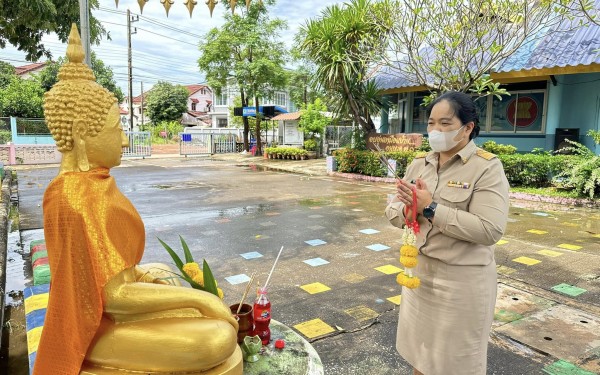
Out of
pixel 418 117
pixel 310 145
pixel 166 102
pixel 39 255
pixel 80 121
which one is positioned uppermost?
pixel 166 102

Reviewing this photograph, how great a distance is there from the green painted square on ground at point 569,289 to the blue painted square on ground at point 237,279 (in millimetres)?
2967

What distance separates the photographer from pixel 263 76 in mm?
20484

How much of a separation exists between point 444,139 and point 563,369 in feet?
6.06

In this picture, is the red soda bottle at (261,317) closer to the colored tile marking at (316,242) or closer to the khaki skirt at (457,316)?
the khaki skirt at (457,316)

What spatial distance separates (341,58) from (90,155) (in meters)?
11.7

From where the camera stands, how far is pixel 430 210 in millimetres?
1781

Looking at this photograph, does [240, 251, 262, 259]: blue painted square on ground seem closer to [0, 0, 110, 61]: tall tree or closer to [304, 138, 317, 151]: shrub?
[0, 0, 110, 61]: tall tree

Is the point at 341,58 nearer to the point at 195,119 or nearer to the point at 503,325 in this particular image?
the point at 503,325

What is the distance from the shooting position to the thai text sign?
1266cm

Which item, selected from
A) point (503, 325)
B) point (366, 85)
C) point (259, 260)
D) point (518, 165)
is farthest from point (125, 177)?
point (503, 325)

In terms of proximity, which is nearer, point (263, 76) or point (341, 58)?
point (341, 58)

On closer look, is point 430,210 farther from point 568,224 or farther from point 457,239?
point 568,224

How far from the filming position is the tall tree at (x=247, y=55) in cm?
2025

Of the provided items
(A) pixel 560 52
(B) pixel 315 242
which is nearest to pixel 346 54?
(A) pixel 560 52
